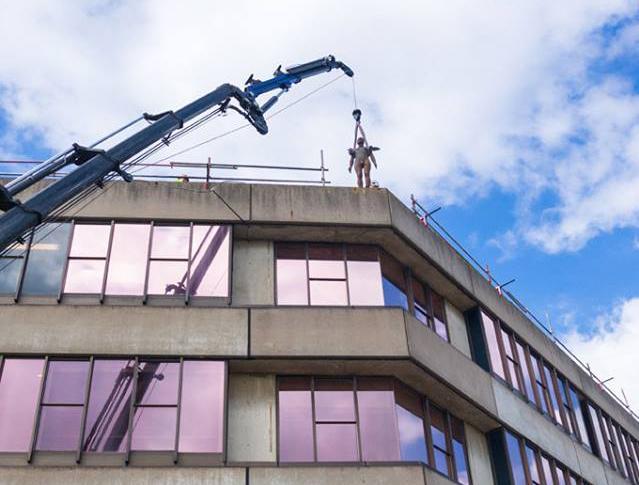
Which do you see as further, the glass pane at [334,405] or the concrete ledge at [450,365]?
the concrete ledge at [450,365]

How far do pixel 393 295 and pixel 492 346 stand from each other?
464 centimetres

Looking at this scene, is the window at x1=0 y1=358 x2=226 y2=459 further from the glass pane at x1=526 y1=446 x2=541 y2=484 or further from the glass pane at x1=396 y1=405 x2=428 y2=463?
the glass pane at x1=526 y1=446 x2=541 y2=484

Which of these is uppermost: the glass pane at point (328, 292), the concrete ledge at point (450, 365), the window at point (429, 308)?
the window at point (429, 308)

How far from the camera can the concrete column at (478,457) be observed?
72.3 ft

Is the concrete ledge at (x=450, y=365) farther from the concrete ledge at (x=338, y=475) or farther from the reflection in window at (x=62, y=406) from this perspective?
the reflection in window at (x=62, y=406)

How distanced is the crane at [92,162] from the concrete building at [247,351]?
223cm

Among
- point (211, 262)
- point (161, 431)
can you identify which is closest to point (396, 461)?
point (161, 431)

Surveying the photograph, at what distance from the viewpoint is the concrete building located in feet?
59.2

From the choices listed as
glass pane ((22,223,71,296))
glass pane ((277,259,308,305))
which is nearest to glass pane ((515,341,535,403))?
glass pane ((277,259,308,305))

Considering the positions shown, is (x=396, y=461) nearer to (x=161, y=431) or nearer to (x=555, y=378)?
(x=161, y=431)

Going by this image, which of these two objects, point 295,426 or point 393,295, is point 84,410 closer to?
point 295,426

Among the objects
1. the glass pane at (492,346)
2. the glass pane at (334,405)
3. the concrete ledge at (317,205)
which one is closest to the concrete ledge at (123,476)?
the glass pane at (334,405)

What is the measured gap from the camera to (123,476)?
17.2m

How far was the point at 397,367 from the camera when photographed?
20.2 m
